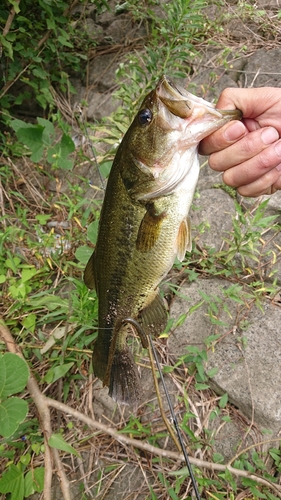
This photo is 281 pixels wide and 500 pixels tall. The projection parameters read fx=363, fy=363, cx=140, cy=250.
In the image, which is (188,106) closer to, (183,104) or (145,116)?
(183,104)

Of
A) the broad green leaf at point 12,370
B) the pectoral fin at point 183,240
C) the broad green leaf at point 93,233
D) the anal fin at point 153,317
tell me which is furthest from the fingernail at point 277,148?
the broad green leaf at point 12,370

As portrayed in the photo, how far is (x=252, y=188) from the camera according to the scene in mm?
1863

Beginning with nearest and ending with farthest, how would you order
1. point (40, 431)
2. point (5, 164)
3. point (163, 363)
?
point (40, 431), point (163, 363), point (5, 164)

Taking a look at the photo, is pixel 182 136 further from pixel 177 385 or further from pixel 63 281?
pixel 63 281

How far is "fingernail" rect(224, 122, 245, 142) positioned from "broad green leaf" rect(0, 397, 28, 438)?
1677 mm

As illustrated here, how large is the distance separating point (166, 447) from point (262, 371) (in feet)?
2.64

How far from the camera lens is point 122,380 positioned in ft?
6.73

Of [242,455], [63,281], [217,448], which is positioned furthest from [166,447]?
[63,281]

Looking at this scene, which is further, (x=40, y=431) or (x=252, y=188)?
(x=40, y=431)

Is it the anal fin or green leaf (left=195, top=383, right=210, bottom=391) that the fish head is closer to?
the anal fin

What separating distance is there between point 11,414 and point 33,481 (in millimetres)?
560

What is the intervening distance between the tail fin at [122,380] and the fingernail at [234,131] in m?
1.25

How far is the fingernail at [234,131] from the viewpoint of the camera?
5.18 feet

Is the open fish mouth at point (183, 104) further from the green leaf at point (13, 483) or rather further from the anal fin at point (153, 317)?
the green leaf at point (13, 483)
